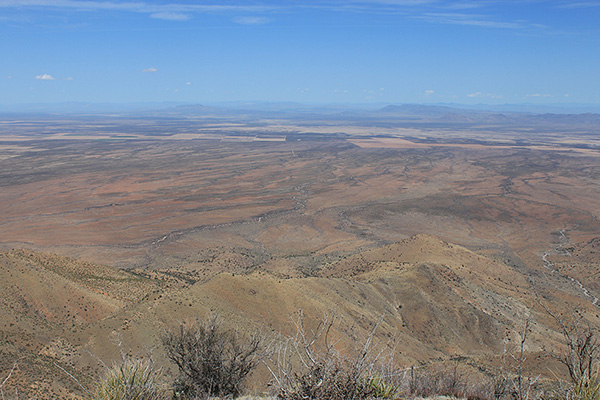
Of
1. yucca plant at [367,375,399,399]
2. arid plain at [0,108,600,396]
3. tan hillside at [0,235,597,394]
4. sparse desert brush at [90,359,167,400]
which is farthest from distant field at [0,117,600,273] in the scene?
sparse desert brush at [90,359,167,400]

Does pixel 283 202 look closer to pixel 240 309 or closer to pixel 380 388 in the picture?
pixel 240 309

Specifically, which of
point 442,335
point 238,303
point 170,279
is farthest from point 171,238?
point 442,335

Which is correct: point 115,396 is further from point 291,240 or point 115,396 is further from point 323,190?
point 323,190

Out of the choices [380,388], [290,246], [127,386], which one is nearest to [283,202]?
[290,246]

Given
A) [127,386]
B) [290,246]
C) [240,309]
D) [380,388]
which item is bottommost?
[290,246]

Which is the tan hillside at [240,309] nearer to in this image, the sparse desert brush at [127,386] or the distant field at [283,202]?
the sparse desert brush at [127,386]

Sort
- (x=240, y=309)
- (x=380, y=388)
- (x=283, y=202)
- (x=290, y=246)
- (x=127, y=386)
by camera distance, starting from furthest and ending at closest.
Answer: (x=283, y=202)
(x=290, y=246)
(x=240, y=309)
(x=380, y=388)
(x=127, y=386)

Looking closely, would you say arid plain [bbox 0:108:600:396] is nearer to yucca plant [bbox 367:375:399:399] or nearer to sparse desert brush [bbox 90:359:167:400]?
yucca plant [bbox 367:375:399:399]

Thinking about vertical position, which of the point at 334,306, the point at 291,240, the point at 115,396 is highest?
the point at 115,396

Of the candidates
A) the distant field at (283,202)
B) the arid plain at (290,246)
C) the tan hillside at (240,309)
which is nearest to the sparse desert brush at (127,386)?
the tan hillside at (240,309)
